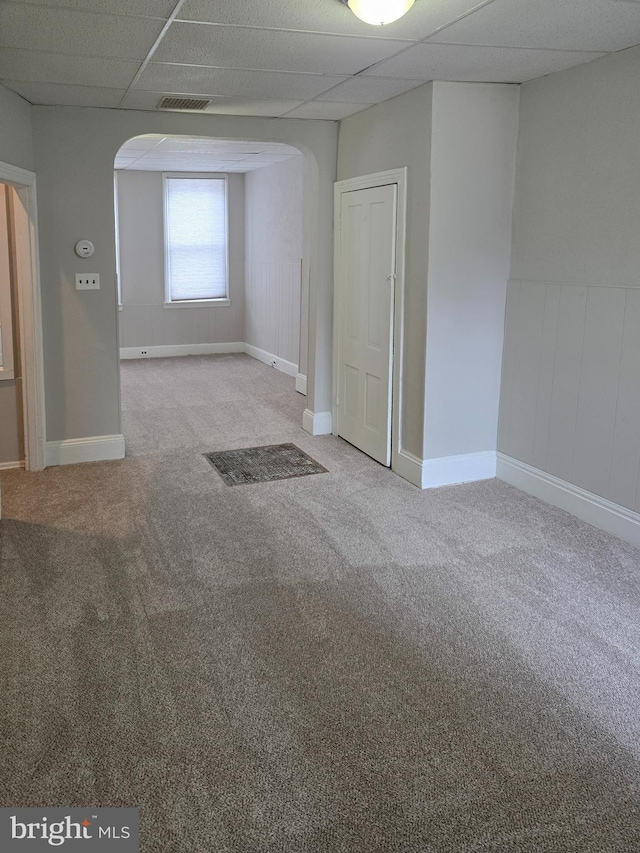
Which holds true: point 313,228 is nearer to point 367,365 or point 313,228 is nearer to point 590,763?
point 367,365

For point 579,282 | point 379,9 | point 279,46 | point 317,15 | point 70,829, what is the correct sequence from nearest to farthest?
1. point 70,829
2. point 379,9
3. point 317,15
4. point 279,46
5. point 579,282

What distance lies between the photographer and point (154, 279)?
954 centimetres

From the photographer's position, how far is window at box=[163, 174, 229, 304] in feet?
30.9

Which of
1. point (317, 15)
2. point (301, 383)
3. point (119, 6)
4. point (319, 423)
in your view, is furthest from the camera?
point (301, 383)

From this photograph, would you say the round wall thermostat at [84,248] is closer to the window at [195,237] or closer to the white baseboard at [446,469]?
the white baseboard at [446,469]

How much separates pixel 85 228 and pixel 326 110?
179cm

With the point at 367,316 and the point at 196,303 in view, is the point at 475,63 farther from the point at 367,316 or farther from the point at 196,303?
the point at 196,303

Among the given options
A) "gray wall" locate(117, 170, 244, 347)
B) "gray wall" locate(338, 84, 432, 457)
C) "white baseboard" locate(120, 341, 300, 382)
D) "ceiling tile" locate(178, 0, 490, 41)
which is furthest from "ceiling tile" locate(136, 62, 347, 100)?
"gray wall" locate(117, 170, 244, 347)

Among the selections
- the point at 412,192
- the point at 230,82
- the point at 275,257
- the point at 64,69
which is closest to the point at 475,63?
the point at 412,192

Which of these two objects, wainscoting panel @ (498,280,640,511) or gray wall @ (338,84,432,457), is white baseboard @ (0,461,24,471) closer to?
gray wall @ (338,84,432,457)

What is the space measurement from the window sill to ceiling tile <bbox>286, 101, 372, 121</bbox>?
4.70m

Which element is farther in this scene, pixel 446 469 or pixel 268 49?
pixel 446 469

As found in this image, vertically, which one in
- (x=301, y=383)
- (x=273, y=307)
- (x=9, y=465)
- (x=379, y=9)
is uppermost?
(x=379, y=9)

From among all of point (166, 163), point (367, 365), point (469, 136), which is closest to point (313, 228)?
point (367, 365)
